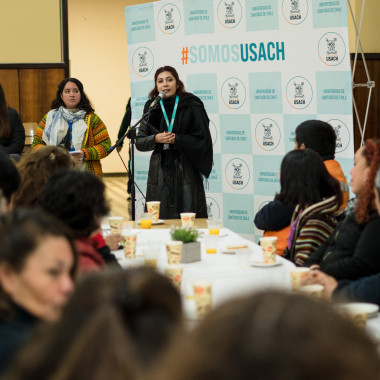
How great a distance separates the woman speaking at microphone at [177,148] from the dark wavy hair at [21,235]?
3.87 metres

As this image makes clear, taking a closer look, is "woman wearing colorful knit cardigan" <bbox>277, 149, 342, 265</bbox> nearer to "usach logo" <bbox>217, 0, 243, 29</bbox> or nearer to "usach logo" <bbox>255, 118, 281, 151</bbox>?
"usach logo" <bbox>255, 118, 281, 151</bbox>

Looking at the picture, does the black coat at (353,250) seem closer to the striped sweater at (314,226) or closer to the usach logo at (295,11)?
the striped sweater at (314,226)

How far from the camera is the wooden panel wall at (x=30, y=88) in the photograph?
823 centimetres

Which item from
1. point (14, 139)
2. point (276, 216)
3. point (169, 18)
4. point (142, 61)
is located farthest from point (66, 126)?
point (276, 216)

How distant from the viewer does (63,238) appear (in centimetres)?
154

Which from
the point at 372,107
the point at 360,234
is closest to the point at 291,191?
the point at 360,234

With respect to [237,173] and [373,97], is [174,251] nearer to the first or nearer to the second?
[237,173]

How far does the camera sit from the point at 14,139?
17.9ft

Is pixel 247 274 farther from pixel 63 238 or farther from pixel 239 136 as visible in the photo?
pixel 239 136

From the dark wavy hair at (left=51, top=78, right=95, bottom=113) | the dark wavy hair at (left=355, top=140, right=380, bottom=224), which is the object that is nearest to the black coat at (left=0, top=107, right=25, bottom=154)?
the dark wavy hair at (left=51, top=78, right=95, bottom=113)

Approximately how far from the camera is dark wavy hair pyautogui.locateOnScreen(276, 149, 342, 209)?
327 centimetres

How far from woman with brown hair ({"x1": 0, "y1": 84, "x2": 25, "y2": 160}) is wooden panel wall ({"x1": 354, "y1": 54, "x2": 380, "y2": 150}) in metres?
4.20

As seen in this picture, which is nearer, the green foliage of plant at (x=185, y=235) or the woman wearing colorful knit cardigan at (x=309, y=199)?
the green foliage of plant at (x=185, y=235)

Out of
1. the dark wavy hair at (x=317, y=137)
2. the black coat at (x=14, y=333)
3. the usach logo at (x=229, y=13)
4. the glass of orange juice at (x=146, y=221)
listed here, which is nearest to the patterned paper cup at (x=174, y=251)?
the glass of orange juice at (x=146, y=221)
